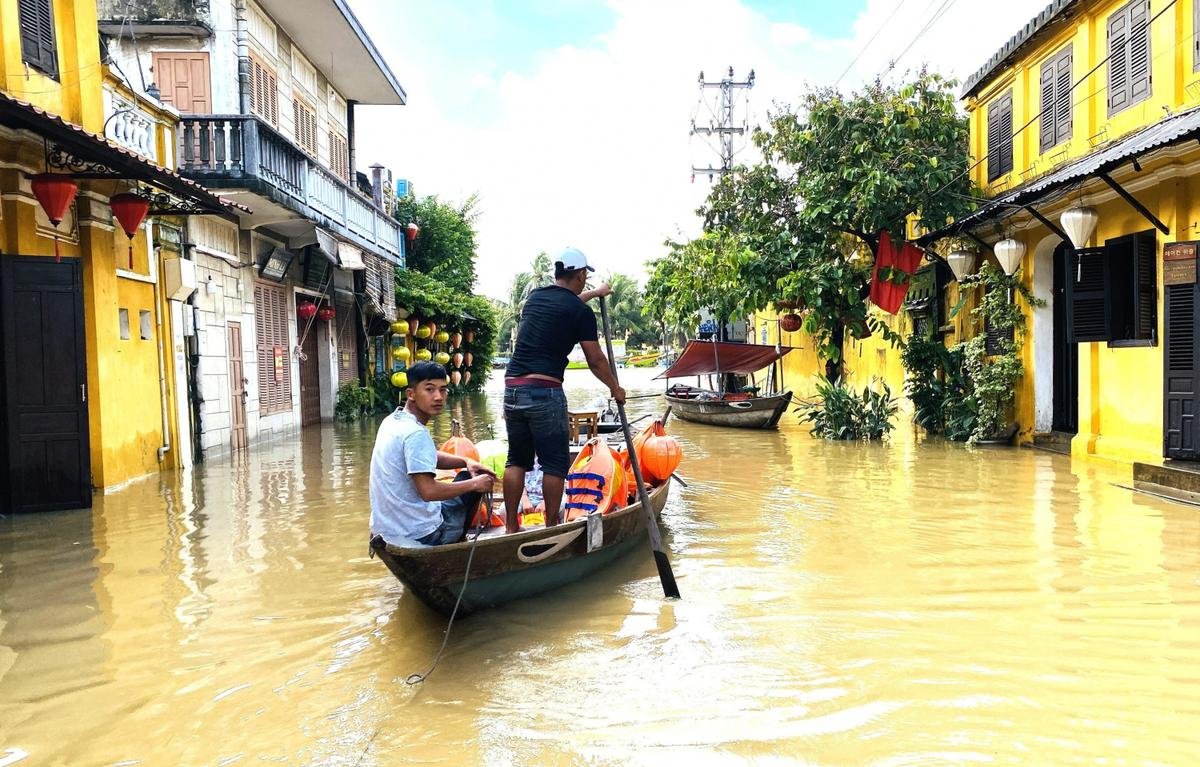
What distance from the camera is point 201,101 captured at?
1358 centimetres

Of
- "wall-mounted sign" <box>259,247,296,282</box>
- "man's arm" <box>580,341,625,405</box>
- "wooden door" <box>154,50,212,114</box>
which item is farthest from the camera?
"wall-mounted sign" <box>259,247,296,282</box>

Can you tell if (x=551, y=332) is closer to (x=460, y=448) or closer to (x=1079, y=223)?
(x=460, y=448)

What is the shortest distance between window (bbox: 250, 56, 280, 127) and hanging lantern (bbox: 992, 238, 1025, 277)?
11746 millimetres

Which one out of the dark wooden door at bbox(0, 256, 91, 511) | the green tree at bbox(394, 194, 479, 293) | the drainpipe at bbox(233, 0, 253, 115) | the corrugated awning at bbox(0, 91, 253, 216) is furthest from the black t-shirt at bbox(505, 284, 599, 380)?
the green tree at bbox(394, 194, 479, 293)

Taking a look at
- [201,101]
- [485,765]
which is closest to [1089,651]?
[485,765]

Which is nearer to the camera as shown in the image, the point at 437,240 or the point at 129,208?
the point at 129,208

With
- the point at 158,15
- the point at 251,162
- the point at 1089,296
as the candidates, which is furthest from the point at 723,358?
the point at 158,15

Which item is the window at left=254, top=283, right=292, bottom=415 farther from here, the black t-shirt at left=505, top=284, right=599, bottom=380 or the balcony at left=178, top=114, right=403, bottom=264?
the black t-shirt at left=505, top=284, right=599, bottom=380

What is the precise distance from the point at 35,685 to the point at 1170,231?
10776mm

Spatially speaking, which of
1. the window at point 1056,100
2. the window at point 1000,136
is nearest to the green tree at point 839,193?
the window at point 1000,136

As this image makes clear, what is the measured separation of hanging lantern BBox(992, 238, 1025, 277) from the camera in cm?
1188

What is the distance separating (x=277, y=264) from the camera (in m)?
15.7

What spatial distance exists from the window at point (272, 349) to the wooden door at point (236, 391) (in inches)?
35.2

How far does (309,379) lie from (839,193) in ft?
37.6
